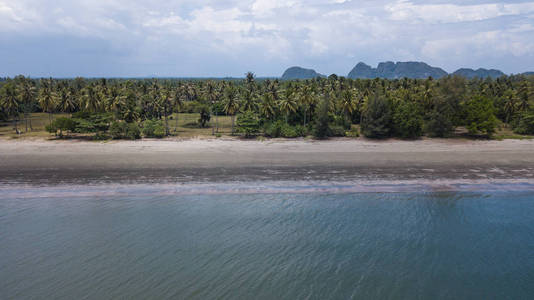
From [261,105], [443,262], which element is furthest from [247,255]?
[261,105]

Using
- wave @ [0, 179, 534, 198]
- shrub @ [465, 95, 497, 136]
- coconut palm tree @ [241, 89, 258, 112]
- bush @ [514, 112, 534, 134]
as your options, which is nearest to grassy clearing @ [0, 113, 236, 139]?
coconut palm tree @ [241, 89, 258, 112]

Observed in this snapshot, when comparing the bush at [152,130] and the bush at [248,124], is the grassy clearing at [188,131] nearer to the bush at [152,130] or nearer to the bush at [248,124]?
the bush at [152,130]

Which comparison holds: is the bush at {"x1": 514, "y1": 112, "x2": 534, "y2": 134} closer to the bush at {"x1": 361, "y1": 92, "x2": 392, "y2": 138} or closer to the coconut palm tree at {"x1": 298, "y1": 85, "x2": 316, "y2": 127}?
the bush at {"x1": 361, "y1": 92, "x2": 392, "y2": 138}

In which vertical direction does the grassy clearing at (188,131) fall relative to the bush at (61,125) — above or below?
below

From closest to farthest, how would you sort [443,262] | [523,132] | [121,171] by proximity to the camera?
[443,262]
[121,171]
[523,132]

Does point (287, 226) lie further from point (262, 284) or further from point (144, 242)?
point (144, 242)

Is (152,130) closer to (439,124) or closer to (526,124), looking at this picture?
(439,124)

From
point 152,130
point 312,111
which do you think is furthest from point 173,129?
point 312,111

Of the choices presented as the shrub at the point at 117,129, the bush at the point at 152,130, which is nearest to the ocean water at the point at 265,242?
the shrub at the point at 117,129
